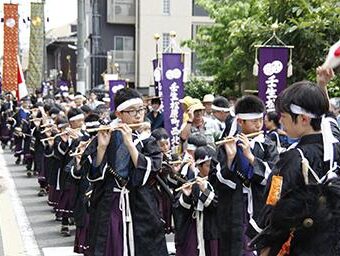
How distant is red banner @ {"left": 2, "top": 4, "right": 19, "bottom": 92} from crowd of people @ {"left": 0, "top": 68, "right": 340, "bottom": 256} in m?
16.9

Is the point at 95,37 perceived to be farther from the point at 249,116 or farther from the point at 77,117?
the point at 249,116

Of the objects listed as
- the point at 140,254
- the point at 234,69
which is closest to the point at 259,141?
the point at 140,254

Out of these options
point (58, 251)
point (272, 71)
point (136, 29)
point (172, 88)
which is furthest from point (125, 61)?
point (58, 251)

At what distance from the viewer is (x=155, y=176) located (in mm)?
5652

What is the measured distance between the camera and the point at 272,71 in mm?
8836

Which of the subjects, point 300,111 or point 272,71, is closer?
point 300,111

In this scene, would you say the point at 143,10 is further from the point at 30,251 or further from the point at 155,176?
the point at 155,176

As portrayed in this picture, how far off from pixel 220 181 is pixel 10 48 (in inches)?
894

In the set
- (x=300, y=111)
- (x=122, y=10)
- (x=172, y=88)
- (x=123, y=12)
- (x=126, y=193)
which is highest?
(x=122, y=10)

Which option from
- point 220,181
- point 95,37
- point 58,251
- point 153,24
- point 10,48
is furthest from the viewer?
point 95,37

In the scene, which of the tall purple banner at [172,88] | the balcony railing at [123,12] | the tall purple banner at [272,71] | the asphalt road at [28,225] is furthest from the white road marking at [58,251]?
the balcony railing at [123,12]

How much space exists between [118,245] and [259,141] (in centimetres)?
146

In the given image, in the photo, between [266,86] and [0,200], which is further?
[0,200]

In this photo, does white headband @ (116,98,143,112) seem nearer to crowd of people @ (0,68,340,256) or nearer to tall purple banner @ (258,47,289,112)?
crowd of people @ (0,68,340,256)
